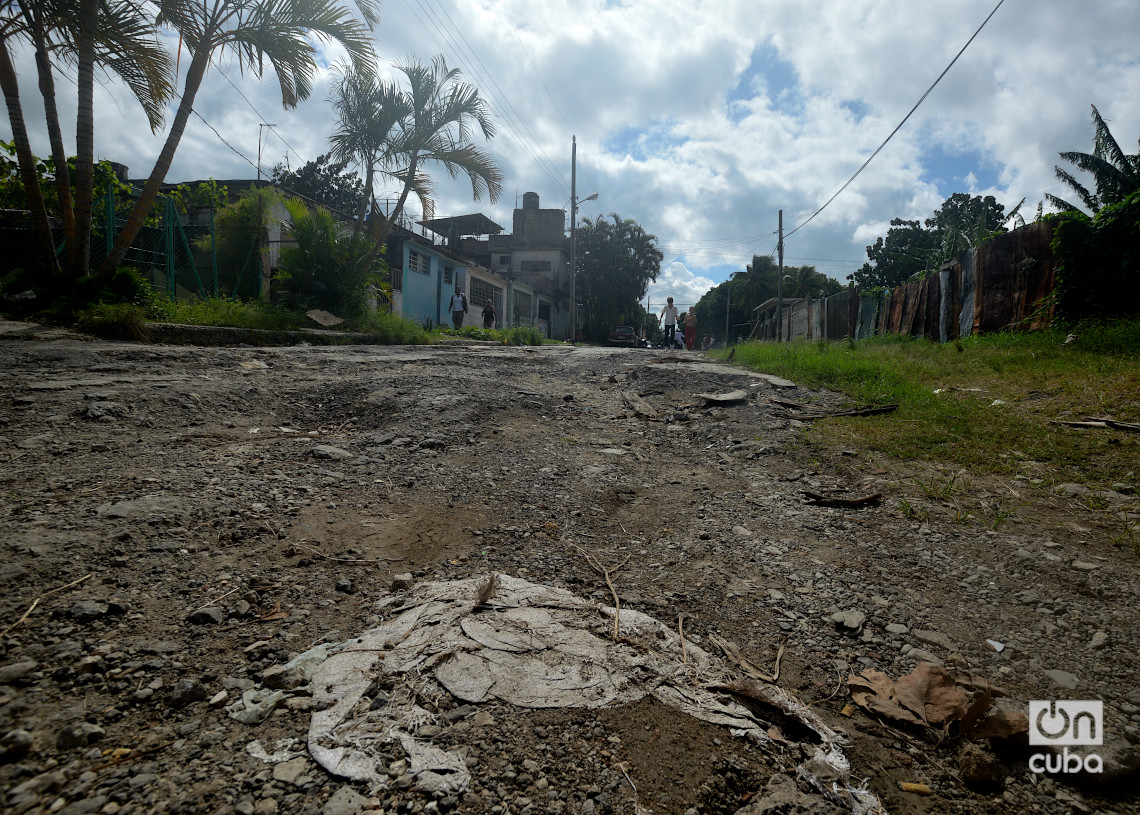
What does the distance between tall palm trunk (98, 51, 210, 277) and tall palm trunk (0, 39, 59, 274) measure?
50 centimetres

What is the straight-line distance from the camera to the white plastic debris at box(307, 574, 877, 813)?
4.00ft

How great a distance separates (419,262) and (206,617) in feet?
61.4

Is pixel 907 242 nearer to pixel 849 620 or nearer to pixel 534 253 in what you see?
pixel 534 253

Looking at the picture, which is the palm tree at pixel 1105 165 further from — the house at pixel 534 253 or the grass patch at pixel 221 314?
the house at pixel 534 253

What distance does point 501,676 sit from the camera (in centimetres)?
145

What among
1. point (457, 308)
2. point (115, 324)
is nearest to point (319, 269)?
point (115, 324)

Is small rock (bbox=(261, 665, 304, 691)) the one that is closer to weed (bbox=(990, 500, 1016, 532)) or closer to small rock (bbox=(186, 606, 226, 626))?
small rock (bbox=(186, 606, 226, 626))

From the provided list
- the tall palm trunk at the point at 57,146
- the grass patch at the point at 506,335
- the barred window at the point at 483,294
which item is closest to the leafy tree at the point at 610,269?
the barred window at the point at 483,294

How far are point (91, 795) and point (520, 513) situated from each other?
1743 millimetres

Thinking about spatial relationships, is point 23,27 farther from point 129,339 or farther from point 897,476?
point 897,476

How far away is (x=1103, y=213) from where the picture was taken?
Result: 645cm

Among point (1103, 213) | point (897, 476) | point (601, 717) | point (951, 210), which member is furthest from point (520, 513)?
point (951, 210)

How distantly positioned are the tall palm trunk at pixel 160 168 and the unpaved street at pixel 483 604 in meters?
3.41

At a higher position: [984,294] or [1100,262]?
[1100,262]
